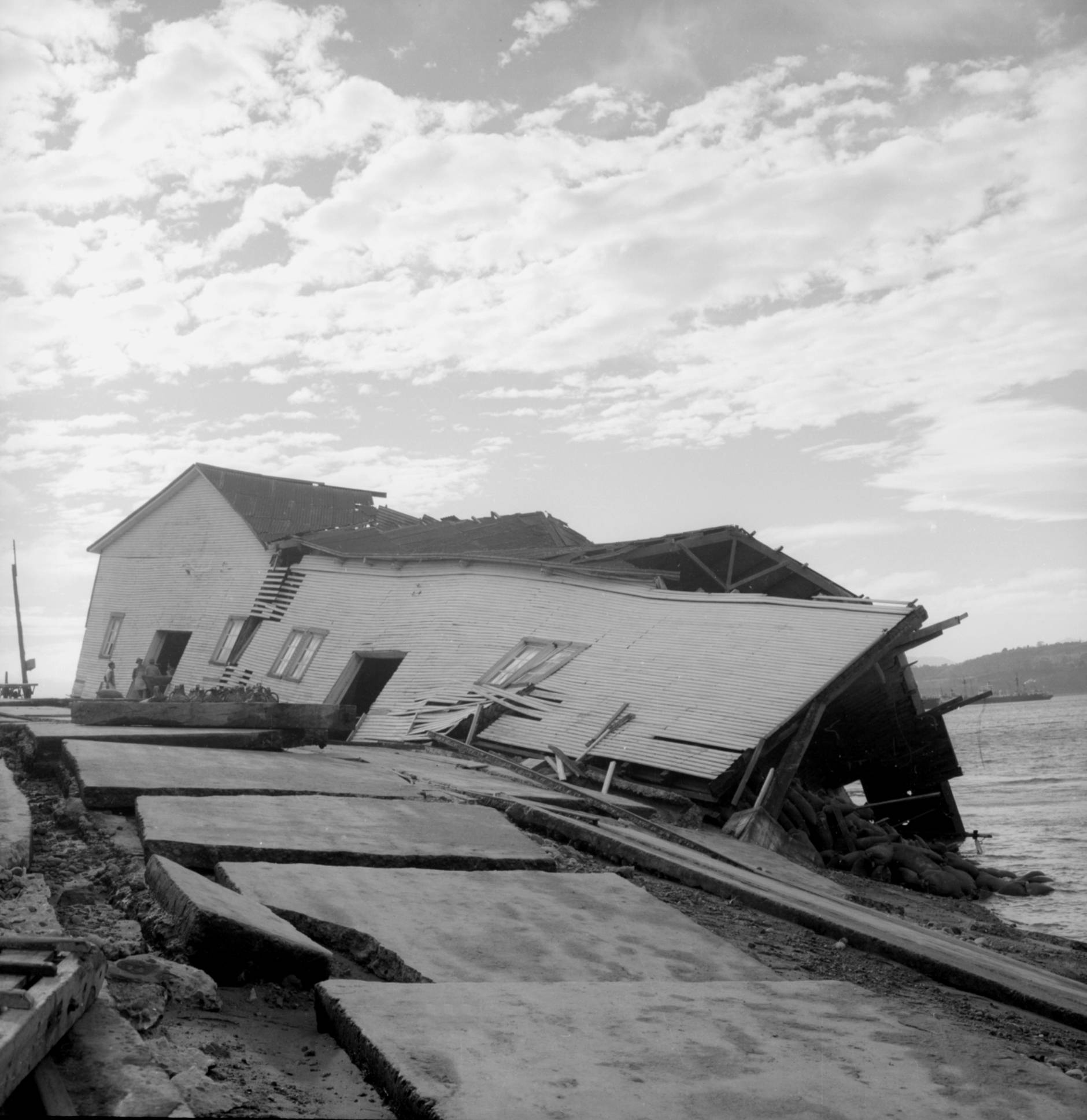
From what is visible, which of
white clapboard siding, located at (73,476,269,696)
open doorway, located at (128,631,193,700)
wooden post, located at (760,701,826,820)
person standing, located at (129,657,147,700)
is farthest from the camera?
white clapboard siding, located at (73,476,269,696)

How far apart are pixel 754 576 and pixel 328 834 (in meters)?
16.8

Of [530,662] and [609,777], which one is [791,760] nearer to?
[609,777]

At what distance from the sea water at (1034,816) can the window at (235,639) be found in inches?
601

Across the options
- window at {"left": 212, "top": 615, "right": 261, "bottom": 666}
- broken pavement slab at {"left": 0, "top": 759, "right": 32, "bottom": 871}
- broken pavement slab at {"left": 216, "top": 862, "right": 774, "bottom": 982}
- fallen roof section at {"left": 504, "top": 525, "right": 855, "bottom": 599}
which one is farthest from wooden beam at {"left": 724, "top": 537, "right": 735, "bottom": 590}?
broken pavement slab at {"left": 216, "top": 862, "right": 774, "bottom": 982}

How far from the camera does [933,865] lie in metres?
15.2

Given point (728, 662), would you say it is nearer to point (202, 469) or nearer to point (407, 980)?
point (407, 980)

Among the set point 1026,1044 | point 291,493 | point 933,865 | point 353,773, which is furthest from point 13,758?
point 291,493

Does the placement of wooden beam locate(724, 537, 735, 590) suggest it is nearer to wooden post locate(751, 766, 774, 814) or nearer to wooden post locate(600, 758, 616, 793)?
wooden post locate(600, 758, 616, 793)

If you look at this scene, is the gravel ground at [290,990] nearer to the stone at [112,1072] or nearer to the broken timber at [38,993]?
the stone at [112,1072]

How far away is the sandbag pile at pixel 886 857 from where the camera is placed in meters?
14.4

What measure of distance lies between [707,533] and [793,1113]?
18.3m

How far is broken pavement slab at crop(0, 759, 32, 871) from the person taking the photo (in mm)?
4141

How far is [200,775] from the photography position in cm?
663

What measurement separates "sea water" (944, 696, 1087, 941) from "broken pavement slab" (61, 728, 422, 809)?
28.6 ft
